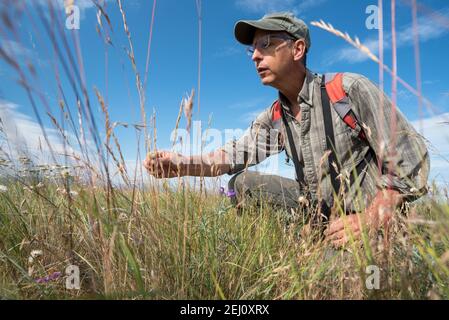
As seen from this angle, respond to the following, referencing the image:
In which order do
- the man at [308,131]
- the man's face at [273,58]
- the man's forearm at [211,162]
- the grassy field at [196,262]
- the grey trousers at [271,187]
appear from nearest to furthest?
the grassy field at [196,262]
the man at [308,131]
the man's forearm at [211,162]
the man's face at [273,58]
the grey trousers at [271,187]

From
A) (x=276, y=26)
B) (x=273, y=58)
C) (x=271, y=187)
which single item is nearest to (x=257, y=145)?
(x=271, y=187)

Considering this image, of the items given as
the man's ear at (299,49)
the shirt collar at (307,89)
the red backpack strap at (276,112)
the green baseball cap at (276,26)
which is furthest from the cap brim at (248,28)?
the red backpack strap at (276,112)

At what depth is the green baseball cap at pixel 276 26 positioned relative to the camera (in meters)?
2.99

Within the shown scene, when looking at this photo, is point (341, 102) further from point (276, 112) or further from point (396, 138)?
point (276, 112)

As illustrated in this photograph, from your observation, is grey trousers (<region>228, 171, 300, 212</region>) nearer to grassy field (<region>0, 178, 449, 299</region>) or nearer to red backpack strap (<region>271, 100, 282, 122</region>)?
red backpack strap (<region>271, 100, 282, 122</region>)

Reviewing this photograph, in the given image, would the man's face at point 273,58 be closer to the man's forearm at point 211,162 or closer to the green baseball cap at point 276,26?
the green baseball cap at point 276,26

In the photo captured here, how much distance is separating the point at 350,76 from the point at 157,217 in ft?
6.48

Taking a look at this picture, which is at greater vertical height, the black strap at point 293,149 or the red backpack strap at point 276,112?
the red backpack strap at point 276,112

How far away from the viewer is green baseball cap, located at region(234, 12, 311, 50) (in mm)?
2988

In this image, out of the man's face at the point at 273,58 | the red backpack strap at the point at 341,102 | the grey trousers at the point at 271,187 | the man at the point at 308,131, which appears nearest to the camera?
the man at the point at 308,131

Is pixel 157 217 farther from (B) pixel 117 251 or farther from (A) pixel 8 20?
(A) pixel 8 20

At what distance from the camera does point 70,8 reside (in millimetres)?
1268

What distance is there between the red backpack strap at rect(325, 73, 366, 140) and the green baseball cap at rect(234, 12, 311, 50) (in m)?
0.64
